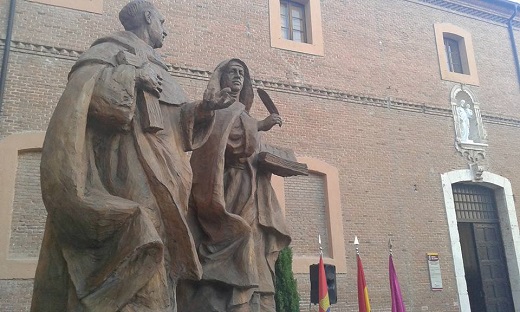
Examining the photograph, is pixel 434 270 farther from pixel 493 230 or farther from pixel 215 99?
pixel 215 99

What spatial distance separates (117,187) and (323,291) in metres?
6.33

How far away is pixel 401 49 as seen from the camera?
14.4m

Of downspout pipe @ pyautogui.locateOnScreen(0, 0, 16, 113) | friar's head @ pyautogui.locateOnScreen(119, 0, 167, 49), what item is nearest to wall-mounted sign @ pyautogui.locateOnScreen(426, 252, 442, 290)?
downspout pipe @ pyautogui.locateOnScreen(0, 0, 16, 113)

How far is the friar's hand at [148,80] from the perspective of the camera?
2.74m

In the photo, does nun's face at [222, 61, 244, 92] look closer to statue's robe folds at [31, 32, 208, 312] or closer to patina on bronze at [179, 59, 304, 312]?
patina on bronze at [179, 59, 304, 312]

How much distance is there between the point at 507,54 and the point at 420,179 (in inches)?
232

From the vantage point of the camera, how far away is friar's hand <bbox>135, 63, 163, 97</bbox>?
2740 mm

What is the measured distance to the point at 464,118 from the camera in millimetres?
14695

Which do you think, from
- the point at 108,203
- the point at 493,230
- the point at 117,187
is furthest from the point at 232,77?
the point at 493,230

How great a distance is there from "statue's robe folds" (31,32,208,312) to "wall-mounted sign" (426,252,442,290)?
36.3 feet

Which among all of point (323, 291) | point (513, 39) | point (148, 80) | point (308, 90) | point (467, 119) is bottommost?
point (323, 291)

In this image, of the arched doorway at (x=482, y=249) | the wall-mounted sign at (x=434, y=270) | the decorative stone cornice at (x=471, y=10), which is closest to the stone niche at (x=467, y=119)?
the arched doorway at (x=482, y=249)

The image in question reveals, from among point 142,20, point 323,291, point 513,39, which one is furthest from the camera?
point 513,39

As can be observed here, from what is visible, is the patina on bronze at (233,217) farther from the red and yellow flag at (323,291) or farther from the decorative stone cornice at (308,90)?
the decorative stone cornice at (308,90)
